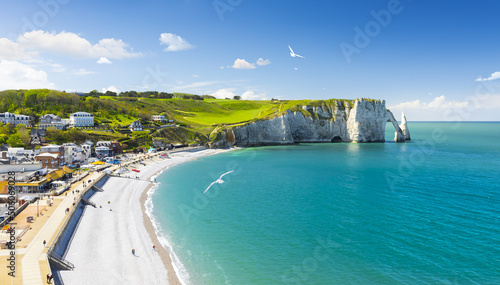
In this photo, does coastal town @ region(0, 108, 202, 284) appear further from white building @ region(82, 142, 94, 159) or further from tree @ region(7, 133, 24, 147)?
tree @ region(7, 133, 24, 147)

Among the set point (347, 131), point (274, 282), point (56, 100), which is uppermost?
point (56, 100)

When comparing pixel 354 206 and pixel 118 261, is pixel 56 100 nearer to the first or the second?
pixel 118 261

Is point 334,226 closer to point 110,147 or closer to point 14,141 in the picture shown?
point 110,147

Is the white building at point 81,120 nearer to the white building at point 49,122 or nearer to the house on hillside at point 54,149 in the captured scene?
the white building at point 49,122

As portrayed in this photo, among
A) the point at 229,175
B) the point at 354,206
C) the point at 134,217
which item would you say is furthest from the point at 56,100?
the point at 354,206

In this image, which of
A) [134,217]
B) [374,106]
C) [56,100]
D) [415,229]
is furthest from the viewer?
[374,106]

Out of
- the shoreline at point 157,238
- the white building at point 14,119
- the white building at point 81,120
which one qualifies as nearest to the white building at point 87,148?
the white building at point 81,120

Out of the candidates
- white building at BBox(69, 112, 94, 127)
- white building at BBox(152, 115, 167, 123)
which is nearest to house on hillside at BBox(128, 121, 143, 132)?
white building at BBox(69, 112, 94, 127)
